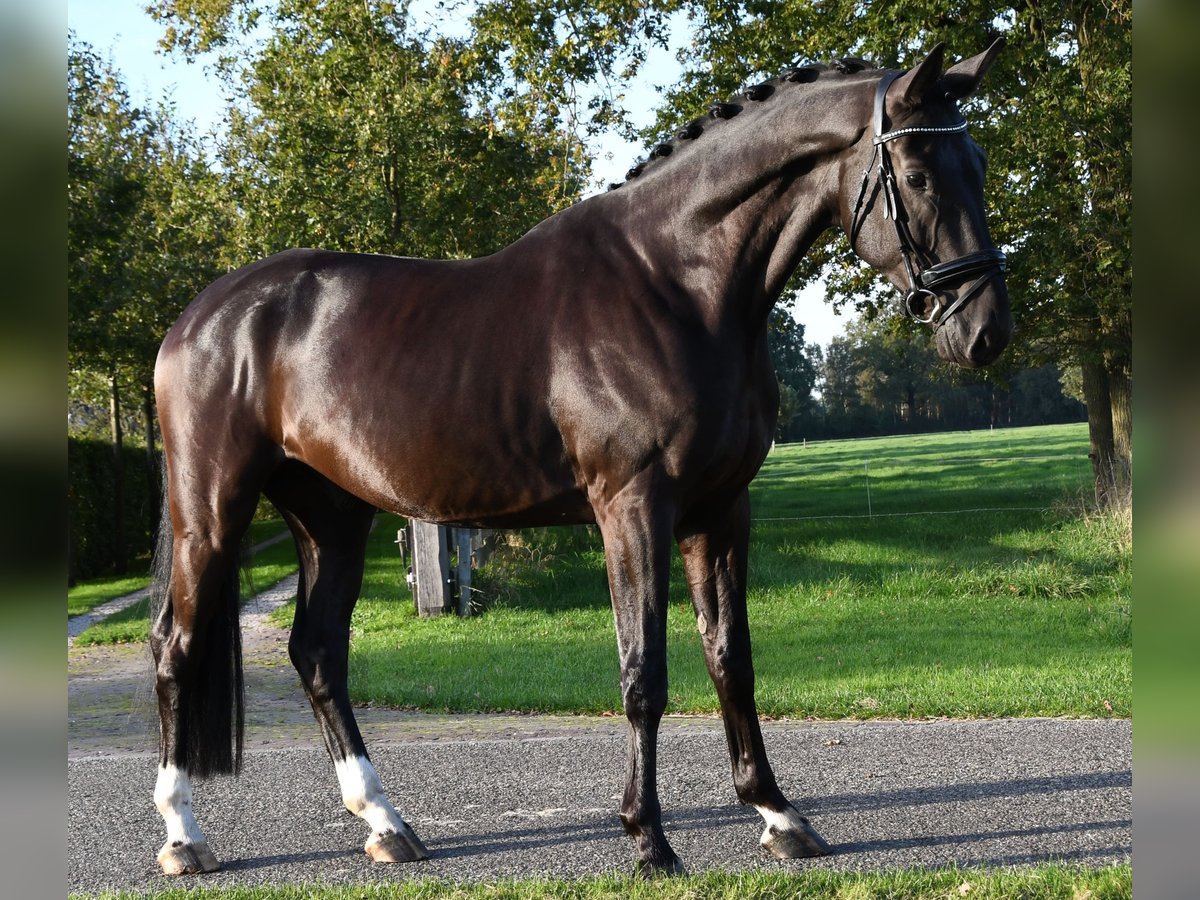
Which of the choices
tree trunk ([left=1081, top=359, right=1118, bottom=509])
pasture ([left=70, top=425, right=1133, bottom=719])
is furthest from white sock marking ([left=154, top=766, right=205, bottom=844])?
tree trunk ([left=1081, top=359, right=1118, bottom=509])

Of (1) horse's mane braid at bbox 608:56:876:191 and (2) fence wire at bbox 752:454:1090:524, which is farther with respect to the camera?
(2) fence wire at bbox 752:454:1090:524

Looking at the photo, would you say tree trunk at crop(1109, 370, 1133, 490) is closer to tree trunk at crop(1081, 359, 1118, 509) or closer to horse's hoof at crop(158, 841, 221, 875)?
tree trunk at crop(1081, 359, 1118, 509)

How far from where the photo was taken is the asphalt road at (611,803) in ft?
14.1

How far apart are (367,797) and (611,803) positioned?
47.5 inches

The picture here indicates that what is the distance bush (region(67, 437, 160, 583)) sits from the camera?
19.1 m

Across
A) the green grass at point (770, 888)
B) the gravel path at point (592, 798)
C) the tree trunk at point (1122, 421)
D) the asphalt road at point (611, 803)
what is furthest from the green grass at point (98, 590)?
the tree trunk at point (1122, 421)

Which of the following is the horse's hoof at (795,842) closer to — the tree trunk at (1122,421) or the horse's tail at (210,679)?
the horse's tail at (210,679)

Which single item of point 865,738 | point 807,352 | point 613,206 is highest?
point 807,352

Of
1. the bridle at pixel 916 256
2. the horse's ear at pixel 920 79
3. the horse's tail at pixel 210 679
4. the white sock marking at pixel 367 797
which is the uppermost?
the horse's ear at pixel 920 79

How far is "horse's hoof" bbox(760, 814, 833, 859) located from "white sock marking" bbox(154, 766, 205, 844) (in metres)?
2.30
